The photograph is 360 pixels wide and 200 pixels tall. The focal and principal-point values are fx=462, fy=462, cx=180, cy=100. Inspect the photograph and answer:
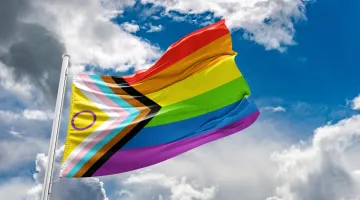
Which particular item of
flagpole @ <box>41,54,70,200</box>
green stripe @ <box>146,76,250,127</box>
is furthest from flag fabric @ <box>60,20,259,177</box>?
flagpole @ <box>41,54,70,200</box>

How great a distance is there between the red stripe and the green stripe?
5.38ft

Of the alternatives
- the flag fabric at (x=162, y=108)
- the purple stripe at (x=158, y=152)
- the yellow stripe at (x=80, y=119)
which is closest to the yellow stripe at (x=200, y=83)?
the flag fabric at (x=162, y=108)

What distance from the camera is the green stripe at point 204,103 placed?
1778cm

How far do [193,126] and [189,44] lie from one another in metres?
3.39

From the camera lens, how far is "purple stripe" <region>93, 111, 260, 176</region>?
53.5 ft

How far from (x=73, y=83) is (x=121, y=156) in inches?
124

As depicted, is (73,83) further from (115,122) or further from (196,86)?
(196,86)

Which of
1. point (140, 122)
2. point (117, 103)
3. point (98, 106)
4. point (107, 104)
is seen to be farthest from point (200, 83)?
point (98, 106)

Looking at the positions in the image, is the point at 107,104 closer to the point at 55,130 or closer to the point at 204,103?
the point at 55,130

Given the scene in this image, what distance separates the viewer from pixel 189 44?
1873cm

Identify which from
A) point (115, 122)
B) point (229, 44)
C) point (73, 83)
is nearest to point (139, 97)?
point (115, 122)

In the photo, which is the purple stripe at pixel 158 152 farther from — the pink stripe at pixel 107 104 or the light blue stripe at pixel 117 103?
the pink stripe at pixel 107 104

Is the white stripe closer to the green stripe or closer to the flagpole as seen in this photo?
the flagpole

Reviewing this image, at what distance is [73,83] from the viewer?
16.6 m
